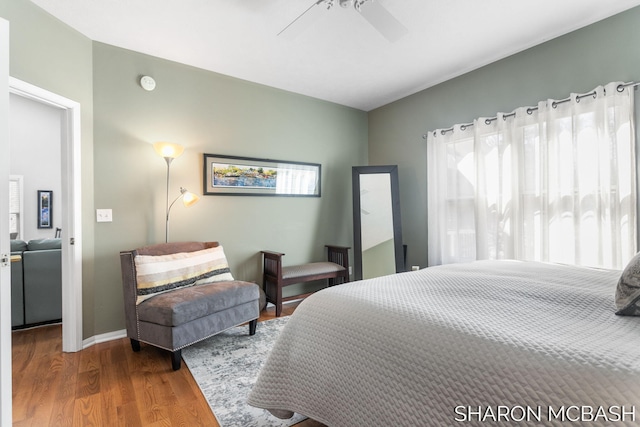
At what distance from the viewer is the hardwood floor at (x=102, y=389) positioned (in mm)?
1670

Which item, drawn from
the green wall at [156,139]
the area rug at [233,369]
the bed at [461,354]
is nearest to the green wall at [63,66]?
Answer: the green wall at [156,139]

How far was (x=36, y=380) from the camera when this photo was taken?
2.06 meters

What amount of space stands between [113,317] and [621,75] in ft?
15.3

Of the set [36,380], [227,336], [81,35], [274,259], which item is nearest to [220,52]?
[81,35]

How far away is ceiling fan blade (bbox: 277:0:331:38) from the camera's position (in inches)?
81.9

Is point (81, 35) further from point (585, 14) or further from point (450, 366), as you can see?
point (585, 14)

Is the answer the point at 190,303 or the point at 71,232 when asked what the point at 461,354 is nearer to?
the point at 190,303

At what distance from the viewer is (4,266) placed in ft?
4.56

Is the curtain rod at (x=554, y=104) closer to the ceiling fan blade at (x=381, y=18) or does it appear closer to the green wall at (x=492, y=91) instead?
the green wall at (x=492, y=91)

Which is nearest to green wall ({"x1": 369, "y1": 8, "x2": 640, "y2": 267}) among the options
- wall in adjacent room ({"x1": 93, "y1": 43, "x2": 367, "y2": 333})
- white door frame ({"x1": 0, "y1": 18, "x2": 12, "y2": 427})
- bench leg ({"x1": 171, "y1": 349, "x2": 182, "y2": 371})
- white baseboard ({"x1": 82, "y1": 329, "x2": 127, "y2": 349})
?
wall in adjacent room ({"x1": 93, "y1": 43, "x2": 367, "y2": 333})

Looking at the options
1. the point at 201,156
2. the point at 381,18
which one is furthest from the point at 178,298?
the point at 381,18

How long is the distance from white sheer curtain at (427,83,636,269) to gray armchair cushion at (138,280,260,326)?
2.29 metres

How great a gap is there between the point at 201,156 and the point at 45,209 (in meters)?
4.03

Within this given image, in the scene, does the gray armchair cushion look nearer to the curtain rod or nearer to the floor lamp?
the floor lamp
